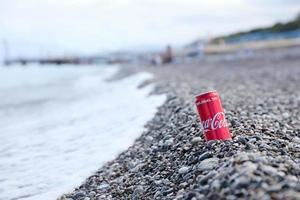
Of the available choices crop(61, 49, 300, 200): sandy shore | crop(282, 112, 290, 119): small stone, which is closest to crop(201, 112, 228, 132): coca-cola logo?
crop(61, 49, 300, 200): sandy shore

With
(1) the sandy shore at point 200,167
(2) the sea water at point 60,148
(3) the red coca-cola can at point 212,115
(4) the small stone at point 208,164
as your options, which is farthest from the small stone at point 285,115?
(4) the small stone at point 208,164

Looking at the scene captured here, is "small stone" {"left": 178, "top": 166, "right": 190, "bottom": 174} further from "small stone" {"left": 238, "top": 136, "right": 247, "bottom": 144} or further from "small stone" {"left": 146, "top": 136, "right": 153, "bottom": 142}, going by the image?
"small stone" {"left": 146, "top": 136, "right": 153, "bottom": 142}

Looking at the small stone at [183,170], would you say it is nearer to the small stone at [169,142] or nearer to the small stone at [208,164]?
the small stone at [208,164]

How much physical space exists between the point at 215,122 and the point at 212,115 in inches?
3.7

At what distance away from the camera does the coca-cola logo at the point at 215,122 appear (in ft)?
16.0

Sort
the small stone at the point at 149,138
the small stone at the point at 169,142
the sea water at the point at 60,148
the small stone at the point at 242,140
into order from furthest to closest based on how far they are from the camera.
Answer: the small stone at the point at 149,138, the sea water at the point at 60,148, the small stone at the point at 169,142, the small stone at the point at 242,140

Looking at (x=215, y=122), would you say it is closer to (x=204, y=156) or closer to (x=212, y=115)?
(x=212, y=115)

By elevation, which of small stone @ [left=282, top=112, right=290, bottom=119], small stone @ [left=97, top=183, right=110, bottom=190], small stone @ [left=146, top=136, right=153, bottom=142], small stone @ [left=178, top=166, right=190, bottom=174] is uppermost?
small stone @ [left=178, top=166, right=190, bottom=174]

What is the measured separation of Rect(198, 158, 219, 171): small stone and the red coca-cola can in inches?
20.6

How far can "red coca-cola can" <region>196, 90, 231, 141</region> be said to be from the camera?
4.82 metres

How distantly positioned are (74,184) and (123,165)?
68cm

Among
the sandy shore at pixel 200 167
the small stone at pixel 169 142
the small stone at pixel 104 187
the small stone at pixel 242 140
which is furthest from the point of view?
the small stone at pixel 169 142

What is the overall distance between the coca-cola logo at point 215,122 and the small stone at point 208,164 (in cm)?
52

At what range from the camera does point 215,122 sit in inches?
193
